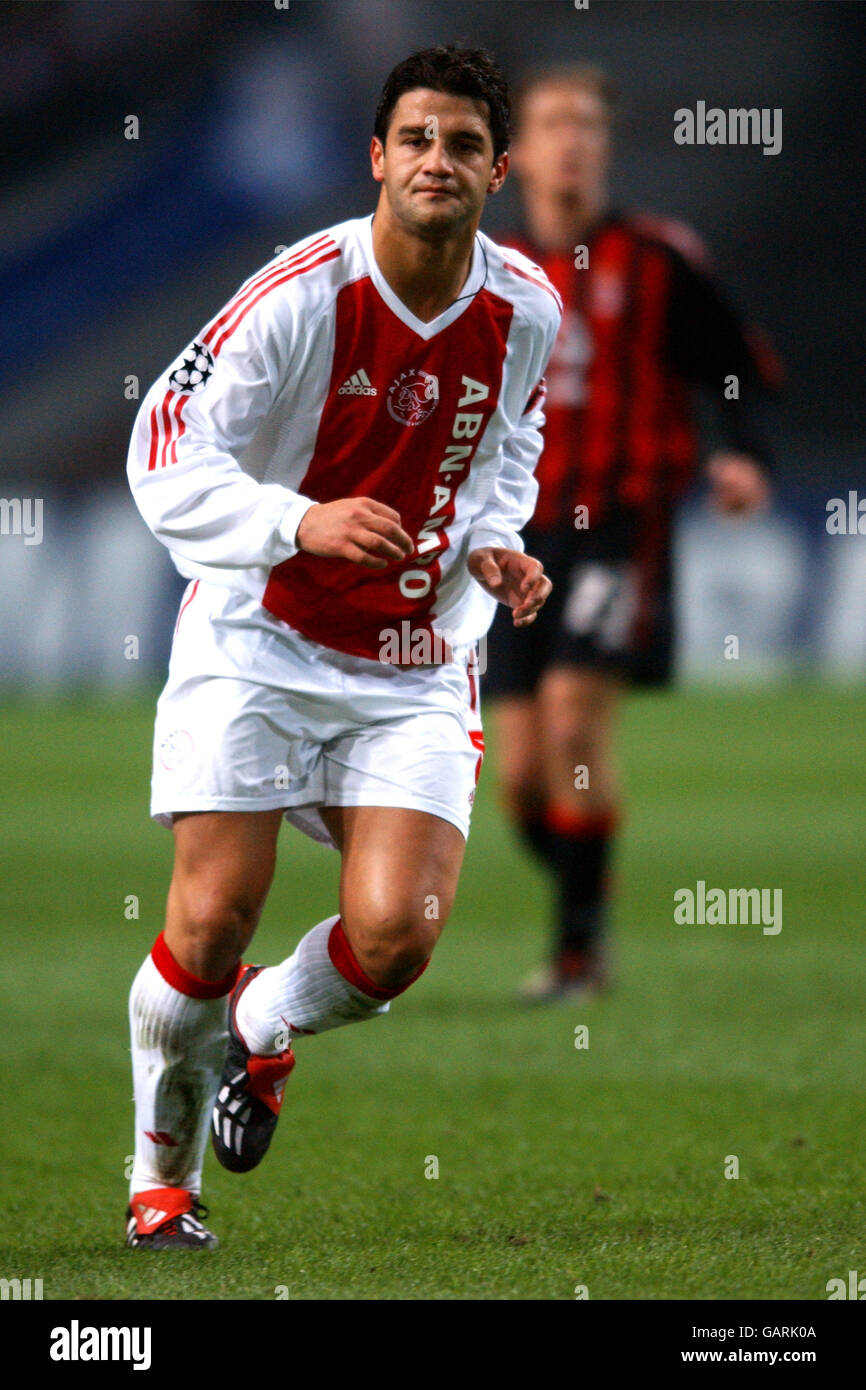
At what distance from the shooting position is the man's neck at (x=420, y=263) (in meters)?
3.23

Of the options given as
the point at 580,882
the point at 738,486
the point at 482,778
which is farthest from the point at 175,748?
the point at 482,778

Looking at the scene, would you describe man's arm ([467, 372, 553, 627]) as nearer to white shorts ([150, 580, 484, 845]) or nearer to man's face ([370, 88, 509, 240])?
white shorts ([150, 580, 484, 845])

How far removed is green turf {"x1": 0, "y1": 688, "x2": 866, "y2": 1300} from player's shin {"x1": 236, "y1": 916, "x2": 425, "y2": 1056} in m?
0.32

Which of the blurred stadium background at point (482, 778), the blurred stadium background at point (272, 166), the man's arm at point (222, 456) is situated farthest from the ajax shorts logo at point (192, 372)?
the blurred stadium background at point (272, 166)

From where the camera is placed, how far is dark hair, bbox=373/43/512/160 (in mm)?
3152

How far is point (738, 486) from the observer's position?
5734 millimetres

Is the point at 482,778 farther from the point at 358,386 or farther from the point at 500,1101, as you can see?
the point at 358,386

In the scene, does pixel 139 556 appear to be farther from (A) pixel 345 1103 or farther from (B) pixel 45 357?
(A) pixel 345 1103

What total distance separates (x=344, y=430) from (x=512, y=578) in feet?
1.24

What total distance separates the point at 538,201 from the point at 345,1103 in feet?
9.50

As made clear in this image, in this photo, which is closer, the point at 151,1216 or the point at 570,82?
the point at 151,1216

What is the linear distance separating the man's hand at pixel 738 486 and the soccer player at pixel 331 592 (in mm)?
2327
